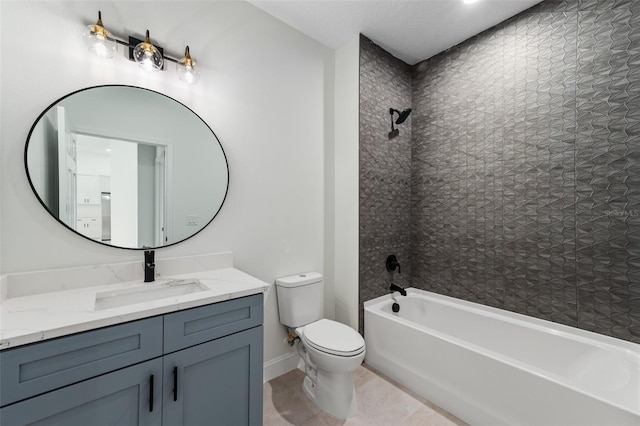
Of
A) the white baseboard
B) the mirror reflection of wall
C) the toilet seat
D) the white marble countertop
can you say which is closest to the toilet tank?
the toilet seat

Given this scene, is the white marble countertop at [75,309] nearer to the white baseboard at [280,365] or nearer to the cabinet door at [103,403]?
the cabinet door at [103,403]

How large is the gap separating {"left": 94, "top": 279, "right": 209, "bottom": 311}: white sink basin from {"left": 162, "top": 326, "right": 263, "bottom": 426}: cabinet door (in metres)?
0.33

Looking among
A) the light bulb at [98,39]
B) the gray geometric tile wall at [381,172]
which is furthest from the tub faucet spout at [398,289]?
the light bulb at [98,39]

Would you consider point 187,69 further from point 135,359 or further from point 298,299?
point 298,299

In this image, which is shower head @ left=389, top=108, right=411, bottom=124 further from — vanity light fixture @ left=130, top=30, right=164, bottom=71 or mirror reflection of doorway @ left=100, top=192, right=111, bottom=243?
mirror reflection of doorway @ left=100, top=192, right=111, bottom=243

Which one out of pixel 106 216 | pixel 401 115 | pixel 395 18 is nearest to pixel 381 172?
pixel 401 115

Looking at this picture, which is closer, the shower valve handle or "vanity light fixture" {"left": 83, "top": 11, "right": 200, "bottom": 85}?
"vanity light fixture" {"left": 83, "top": 11, "right": 200, "bottom": 85}

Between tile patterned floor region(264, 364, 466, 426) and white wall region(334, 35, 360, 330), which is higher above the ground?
white wall region(334, 35, 360, 330)

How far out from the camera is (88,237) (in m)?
1.31

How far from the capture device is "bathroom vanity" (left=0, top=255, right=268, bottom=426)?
2.71 ft

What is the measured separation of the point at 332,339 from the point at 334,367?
16 centimetres

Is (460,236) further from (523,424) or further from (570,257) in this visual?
(523,424)

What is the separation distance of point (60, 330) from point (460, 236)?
2557 millimetres

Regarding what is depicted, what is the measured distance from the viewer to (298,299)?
1950 millimetres
